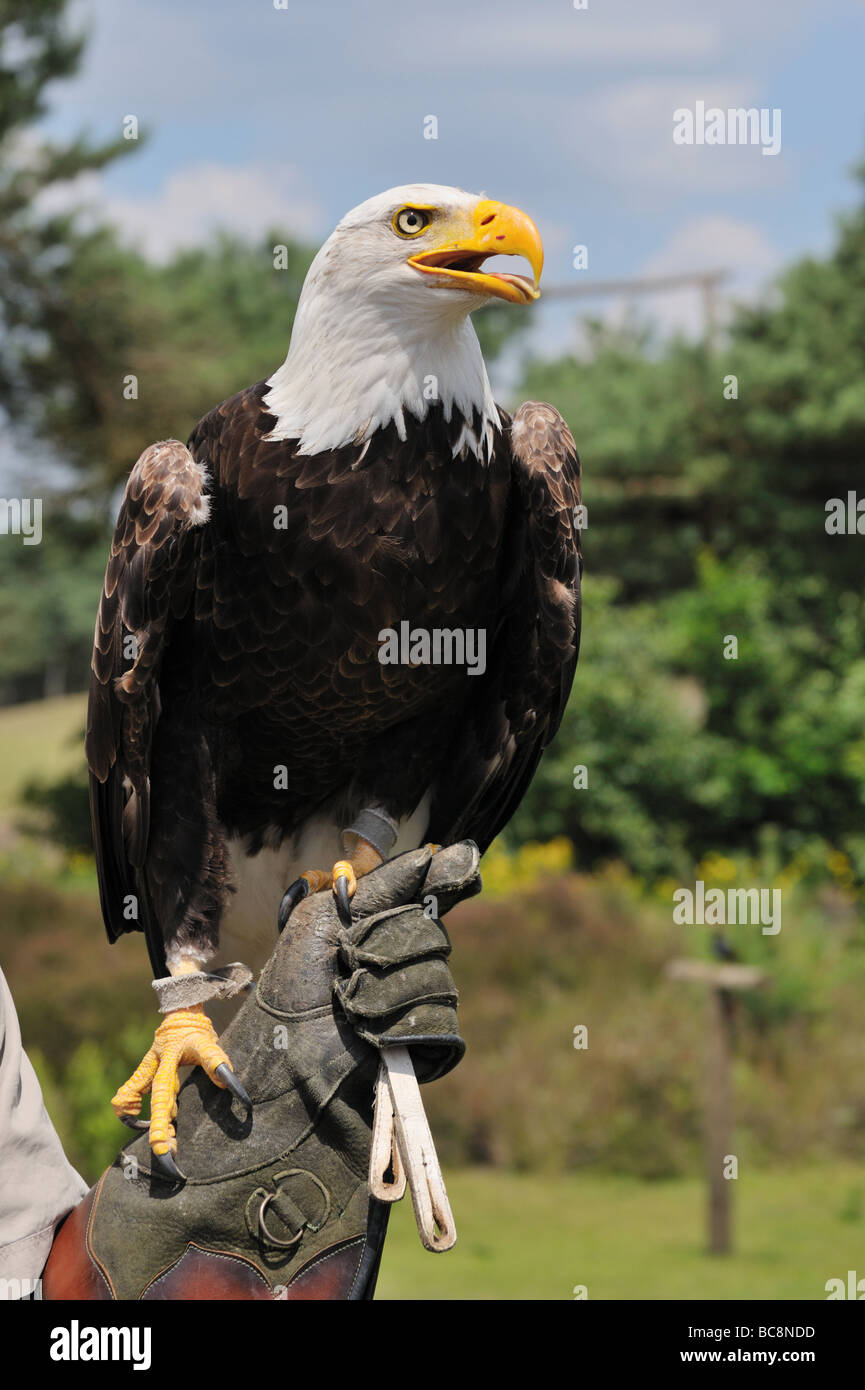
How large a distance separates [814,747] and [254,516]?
11.6 m

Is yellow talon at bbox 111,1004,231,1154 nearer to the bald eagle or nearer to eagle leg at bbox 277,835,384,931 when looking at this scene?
the bald eagle

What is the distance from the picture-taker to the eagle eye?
2.60 m

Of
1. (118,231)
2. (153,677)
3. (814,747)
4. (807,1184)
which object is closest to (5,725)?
(118,231)

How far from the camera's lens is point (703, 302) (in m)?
17.3

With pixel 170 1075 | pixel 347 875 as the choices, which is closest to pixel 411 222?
pixel 347 875

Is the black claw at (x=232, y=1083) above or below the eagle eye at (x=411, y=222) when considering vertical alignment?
below

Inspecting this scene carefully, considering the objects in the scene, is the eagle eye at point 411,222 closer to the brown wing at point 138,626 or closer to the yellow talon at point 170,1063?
the brown wing at point 138,626

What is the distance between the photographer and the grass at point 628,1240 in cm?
811

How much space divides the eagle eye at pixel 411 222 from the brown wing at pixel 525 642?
1.67 feet

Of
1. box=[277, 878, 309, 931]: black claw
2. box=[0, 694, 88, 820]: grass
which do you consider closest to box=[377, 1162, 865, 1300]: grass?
box=[277, 878, 309, 931]: black claw

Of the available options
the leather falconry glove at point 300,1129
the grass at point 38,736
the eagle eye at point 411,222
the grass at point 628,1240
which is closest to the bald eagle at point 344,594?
the eagle eye at point 411,222

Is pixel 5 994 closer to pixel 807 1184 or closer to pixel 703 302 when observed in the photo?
pixel 807 1184

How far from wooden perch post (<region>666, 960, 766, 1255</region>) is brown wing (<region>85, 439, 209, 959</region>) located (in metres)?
5.79

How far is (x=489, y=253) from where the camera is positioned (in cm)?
256
